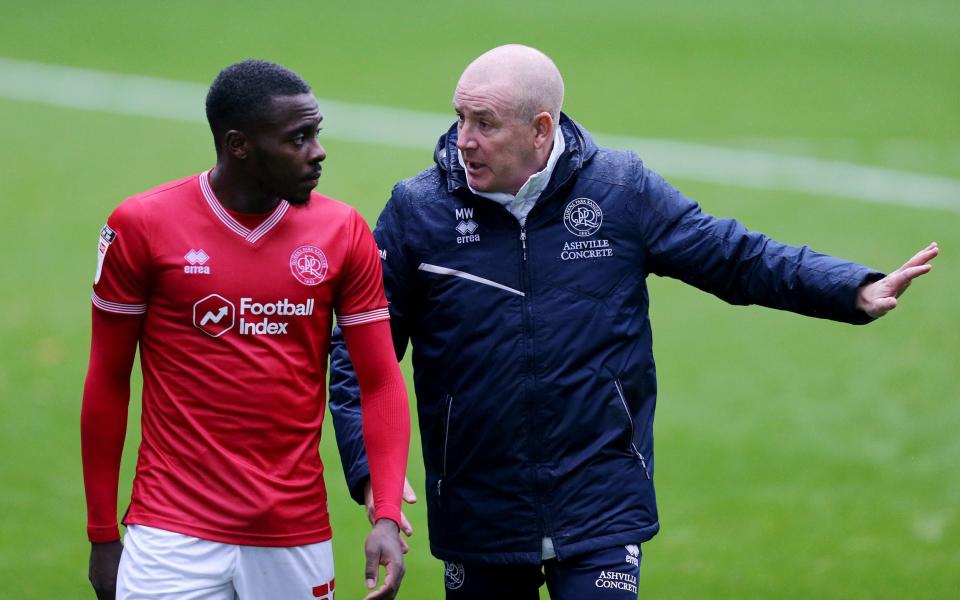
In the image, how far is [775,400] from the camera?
13.7 m

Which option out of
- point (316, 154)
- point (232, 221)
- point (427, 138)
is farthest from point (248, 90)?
point (427, 138)

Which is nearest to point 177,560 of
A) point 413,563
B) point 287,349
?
point 287,349

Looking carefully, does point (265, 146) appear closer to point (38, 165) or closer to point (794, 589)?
point (794, 589)

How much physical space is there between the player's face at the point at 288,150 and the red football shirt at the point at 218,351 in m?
0.14

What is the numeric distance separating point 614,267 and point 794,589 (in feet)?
15.0

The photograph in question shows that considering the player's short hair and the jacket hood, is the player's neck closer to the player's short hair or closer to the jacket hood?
the player's short hair

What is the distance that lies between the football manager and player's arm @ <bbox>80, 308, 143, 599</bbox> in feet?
2.84

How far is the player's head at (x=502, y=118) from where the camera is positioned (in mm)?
5832

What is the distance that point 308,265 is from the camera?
17.7 ft

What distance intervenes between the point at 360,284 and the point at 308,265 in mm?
197

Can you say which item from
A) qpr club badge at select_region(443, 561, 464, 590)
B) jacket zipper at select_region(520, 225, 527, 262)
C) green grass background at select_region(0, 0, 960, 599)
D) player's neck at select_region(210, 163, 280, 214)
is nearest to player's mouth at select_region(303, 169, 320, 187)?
player's neck at select_region(210, 163, 280, 214)

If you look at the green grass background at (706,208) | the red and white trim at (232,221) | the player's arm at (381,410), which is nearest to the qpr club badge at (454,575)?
the player's arm at (381,410)

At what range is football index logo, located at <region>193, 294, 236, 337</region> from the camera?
529cm

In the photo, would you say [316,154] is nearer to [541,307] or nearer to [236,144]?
[236,144]
